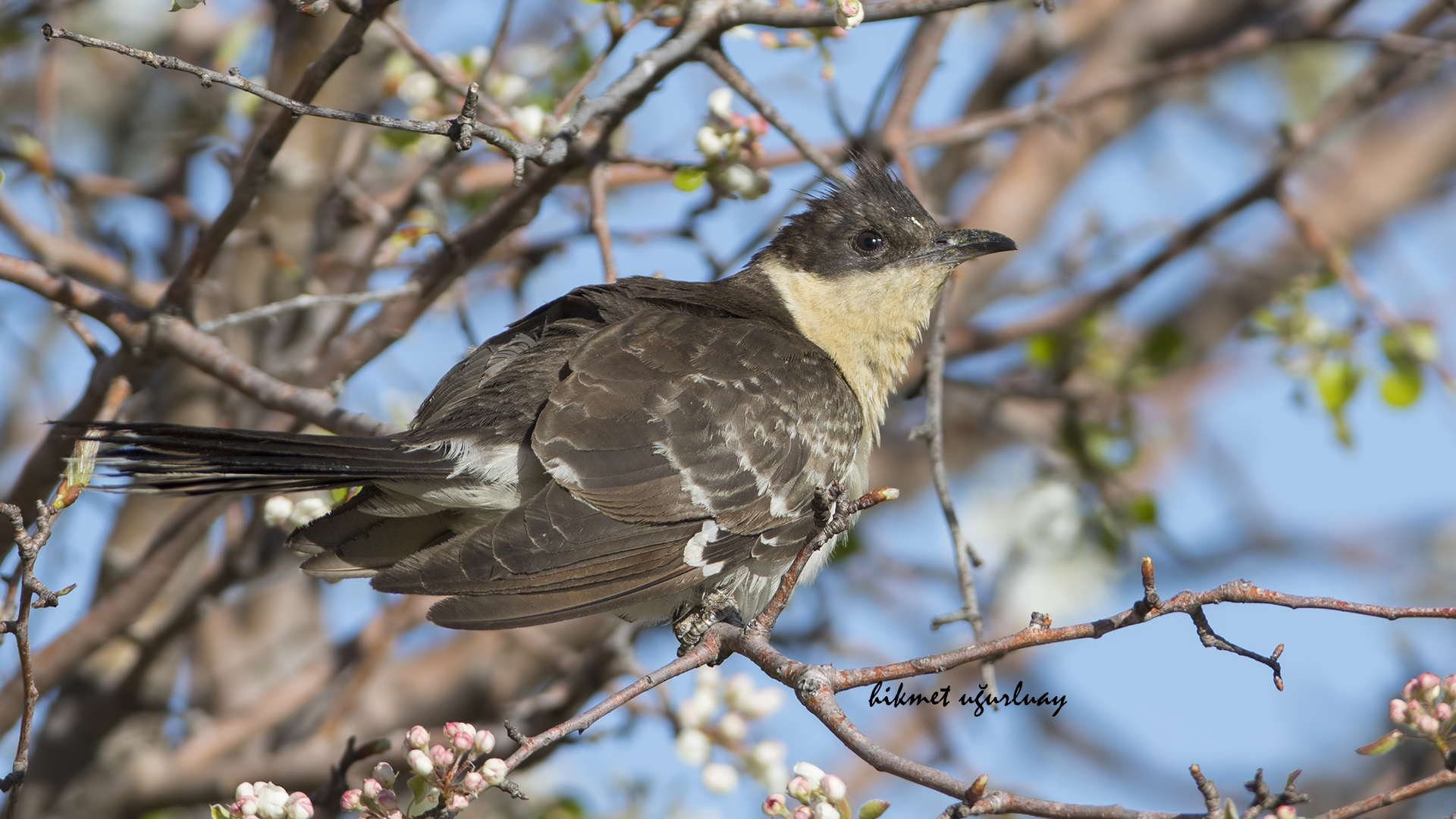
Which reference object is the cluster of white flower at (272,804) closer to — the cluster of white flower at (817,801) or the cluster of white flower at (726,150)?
the cluster of white flower at (817,801)

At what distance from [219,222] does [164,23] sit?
3.42m

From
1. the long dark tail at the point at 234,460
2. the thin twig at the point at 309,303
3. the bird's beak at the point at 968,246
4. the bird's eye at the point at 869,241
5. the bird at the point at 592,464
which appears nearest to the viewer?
the long dark tail at the point at 234,460

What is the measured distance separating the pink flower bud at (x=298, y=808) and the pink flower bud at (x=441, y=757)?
26 centimetres

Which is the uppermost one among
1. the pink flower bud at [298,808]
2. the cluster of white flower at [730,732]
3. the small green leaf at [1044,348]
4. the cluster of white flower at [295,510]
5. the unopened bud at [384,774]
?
the small green leaf at [1044,348]

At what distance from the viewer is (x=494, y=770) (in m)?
2.29

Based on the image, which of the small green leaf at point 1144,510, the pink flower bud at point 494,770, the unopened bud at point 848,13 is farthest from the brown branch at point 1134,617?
the small green leaf at point 1144,510

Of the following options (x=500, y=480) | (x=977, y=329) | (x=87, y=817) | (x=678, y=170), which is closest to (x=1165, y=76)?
(x=977, y=329)

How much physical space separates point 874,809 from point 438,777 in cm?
80

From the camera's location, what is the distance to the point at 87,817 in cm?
459

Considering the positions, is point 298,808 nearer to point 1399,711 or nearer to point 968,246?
point 1399,711

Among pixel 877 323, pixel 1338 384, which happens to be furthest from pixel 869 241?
pixel 1338 384

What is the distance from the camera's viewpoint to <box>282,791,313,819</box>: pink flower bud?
7.94ft

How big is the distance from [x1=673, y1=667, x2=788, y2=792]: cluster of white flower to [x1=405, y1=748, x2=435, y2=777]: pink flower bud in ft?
4.59

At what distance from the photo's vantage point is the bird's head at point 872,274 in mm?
4418
